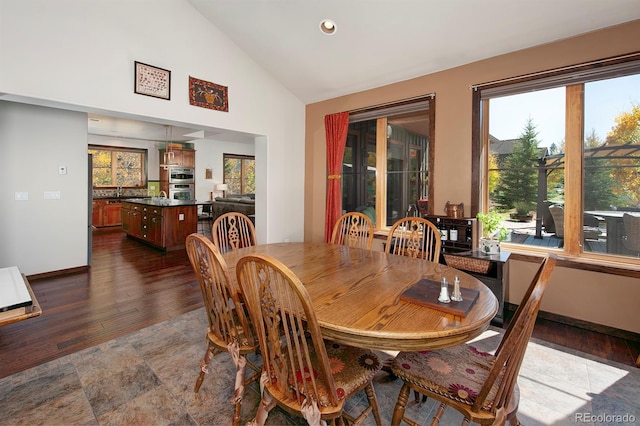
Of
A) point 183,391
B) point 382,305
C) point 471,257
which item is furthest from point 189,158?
point 382,305

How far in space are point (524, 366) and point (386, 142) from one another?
308cm

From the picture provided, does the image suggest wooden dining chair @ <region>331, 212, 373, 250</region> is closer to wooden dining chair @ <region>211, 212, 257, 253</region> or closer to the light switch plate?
wooden dining chair @ <region>211, 212, 257, 253</region>

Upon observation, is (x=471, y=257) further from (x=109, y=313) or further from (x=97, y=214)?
(x=97, y=214)

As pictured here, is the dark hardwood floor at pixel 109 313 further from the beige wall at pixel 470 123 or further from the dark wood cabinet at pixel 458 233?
the dark wood cabinet at pixel 458 233

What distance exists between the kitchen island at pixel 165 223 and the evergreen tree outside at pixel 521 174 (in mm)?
5281

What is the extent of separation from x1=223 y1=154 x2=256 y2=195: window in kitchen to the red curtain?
6665mm

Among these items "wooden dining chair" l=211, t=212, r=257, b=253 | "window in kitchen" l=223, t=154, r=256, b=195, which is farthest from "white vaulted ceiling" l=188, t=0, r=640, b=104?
"window in kitchen" l=223, t=154, r=256, b=195

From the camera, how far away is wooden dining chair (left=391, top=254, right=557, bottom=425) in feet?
3.57

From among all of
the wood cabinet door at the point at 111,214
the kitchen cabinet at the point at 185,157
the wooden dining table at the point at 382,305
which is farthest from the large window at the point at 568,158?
the wood cabinet door at the point at 111,214

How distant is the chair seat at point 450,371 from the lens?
4.18ft

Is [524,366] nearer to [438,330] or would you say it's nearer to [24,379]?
[438,330]

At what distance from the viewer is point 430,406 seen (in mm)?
1807

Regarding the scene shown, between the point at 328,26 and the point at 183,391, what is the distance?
138 inches

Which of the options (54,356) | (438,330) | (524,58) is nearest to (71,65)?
(54,356)
